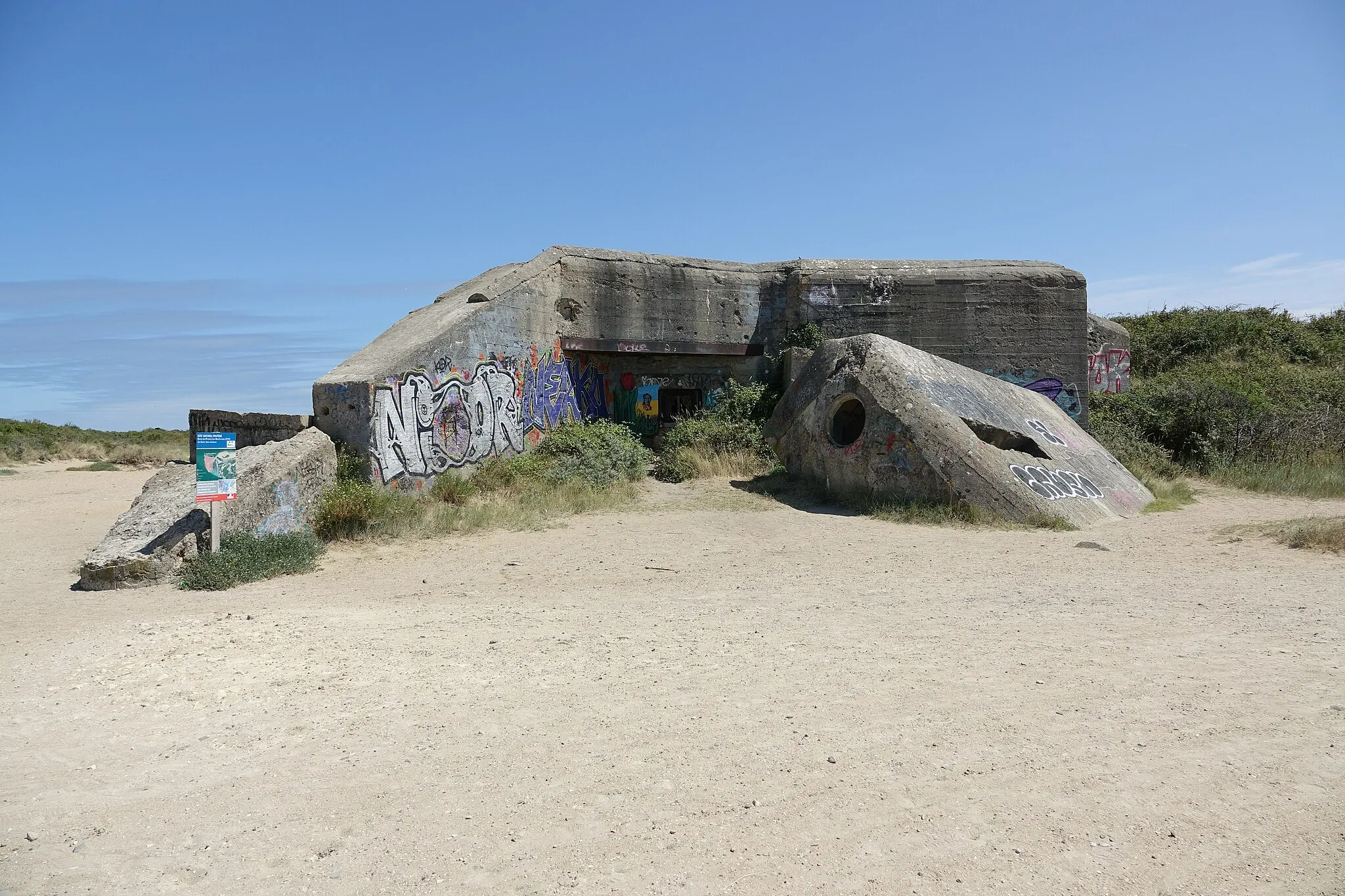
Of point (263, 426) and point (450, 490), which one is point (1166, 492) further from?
point (263, 426)

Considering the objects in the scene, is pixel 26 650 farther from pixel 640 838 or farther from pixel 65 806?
pixel 640 838

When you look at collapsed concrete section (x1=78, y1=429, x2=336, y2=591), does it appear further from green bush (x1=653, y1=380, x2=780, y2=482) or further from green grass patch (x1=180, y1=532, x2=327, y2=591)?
green bush (x1=653, y1=380, x2=780, y2=482)

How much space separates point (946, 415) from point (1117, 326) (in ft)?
30.3

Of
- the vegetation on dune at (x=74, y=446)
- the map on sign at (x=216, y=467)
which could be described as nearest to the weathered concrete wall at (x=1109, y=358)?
the map on sign at (x=216, y=467)

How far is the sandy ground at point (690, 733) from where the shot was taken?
2.93m

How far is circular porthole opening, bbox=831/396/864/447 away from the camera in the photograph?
37.7ft

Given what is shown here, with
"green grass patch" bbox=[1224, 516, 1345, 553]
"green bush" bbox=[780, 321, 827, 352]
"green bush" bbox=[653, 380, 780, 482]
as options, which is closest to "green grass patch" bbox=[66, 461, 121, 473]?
"green bush" bbox=[653, 380, 780, 482]

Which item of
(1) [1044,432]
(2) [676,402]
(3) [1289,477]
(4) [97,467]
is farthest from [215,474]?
(4) [97,467]

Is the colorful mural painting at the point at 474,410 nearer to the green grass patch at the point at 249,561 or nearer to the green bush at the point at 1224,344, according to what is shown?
the green grass patch at the point at 249,561

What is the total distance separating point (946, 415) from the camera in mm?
10000

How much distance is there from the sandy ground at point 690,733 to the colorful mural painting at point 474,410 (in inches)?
118

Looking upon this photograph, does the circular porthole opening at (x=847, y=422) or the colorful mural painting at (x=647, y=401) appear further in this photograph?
the colorful mural painting at (x=647, y=401)

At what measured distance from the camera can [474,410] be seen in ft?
37.7

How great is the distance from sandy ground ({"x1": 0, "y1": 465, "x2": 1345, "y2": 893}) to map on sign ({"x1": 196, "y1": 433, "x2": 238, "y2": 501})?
0.94m
